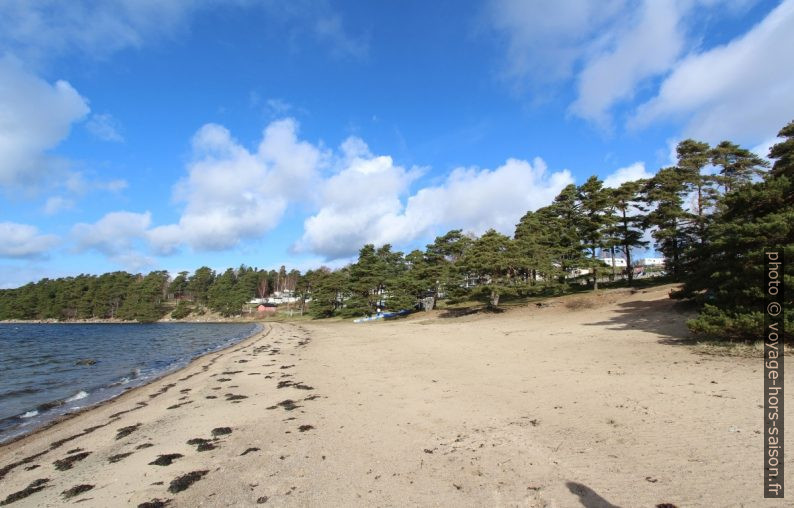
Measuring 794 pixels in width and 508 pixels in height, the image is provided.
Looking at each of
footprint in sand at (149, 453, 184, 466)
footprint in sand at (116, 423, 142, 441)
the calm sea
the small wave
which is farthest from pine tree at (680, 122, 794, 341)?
the small wave

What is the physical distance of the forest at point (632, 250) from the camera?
43.1 feet

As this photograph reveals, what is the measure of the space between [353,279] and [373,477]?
186ft

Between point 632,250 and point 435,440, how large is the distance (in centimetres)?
4296

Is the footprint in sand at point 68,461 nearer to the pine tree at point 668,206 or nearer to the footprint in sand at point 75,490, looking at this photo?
the footprint in sand at point 75,490

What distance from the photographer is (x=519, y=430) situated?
715 centimetres

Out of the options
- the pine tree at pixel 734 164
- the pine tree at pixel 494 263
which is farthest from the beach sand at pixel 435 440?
the pine tree at pixel 734 164

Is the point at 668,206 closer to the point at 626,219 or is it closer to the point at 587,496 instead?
the point at 626,219

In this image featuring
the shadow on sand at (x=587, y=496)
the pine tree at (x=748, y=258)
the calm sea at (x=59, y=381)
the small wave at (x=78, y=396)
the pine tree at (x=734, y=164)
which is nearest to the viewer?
the shadow on sand at (x=587, y=496)

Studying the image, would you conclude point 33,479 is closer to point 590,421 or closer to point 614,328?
point 590,421

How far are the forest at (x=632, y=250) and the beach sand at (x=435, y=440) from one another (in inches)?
142

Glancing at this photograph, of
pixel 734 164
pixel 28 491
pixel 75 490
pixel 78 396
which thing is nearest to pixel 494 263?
pixel 734 164

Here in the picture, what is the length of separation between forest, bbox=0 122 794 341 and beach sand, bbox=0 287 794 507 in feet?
11.8

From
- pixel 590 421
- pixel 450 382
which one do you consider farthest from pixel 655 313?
pixel 590 421

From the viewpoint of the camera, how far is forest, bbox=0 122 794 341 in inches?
517
